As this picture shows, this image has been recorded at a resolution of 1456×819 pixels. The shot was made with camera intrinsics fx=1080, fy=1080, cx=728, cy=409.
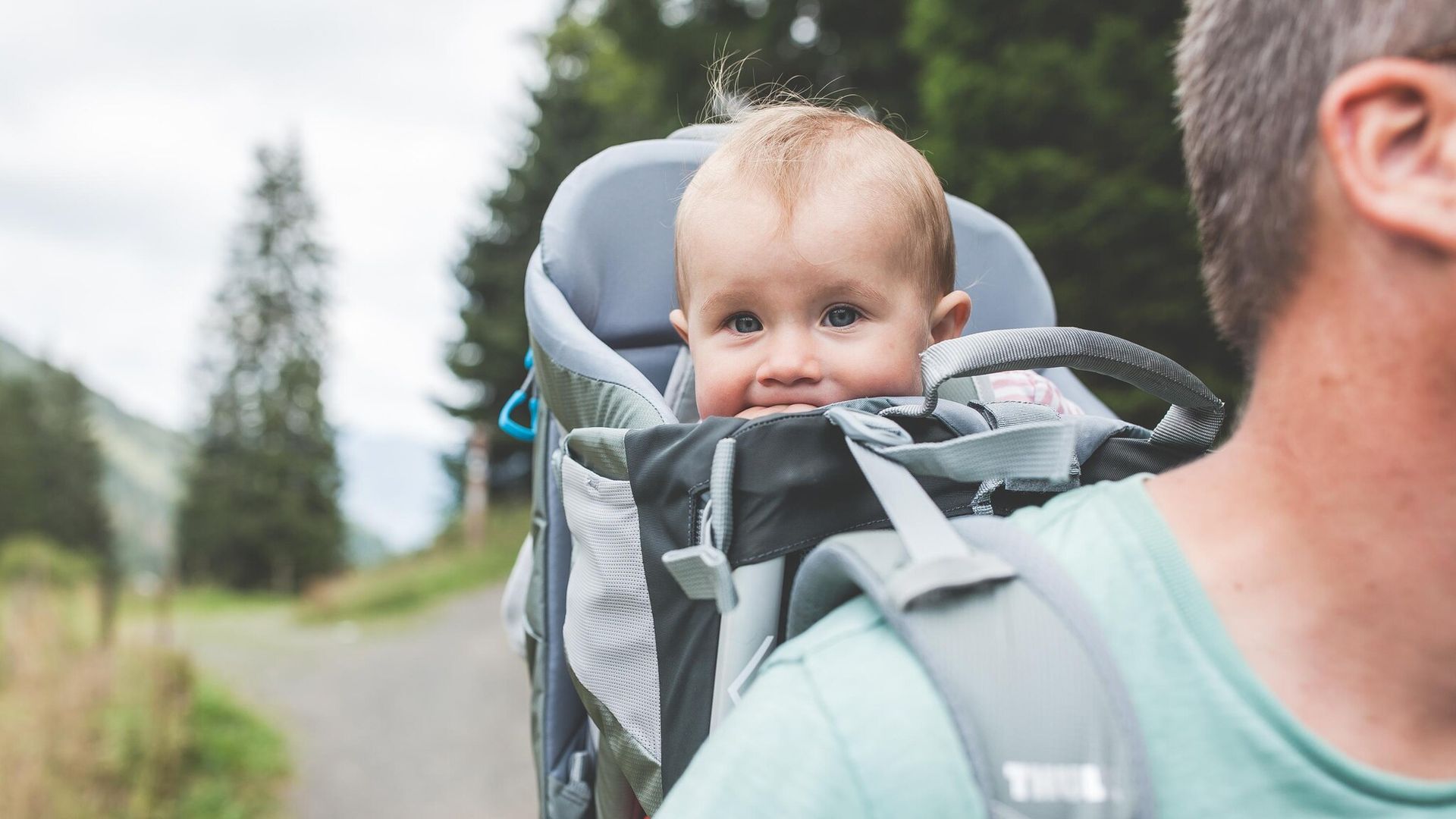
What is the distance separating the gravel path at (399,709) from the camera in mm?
6777

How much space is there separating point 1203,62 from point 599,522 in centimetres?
83

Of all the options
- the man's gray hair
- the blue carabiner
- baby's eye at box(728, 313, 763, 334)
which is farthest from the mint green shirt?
the blue carabiner

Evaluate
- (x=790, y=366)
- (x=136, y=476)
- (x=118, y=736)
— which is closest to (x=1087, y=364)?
(x=790, y=366)

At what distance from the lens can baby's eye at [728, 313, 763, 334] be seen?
5.14ft

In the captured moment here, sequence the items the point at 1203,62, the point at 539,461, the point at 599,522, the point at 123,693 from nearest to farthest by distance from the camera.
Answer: the point at 1203,62 < the point at 599,522 < the point at 539,461 < the point at 123,693

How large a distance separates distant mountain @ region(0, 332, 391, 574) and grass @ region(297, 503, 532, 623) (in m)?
32.7

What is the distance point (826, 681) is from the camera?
0.79 meters

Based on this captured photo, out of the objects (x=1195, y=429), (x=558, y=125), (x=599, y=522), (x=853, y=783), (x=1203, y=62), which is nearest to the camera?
(x=853, y=783)

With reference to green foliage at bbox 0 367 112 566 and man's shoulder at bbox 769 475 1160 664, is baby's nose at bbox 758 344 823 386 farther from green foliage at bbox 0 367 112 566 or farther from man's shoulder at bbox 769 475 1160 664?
green foliage at bbox 0 367 112 566

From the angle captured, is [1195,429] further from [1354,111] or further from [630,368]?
[630,368]

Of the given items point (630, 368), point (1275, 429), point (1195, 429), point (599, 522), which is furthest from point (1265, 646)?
point (630, 368)

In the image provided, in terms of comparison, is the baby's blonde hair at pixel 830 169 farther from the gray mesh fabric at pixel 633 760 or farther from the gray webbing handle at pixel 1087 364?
the gray mesh fabric at pixel 633 760

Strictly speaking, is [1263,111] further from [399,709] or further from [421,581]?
[421,581]

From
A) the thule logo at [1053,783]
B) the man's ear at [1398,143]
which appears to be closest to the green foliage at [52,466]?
the thule logo at [1053,783]
